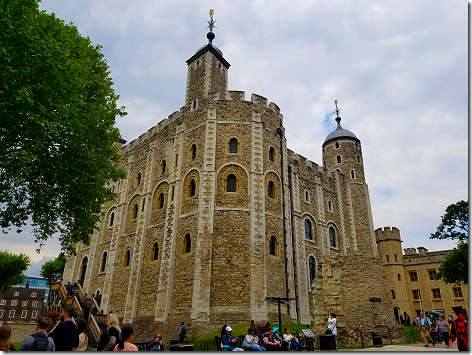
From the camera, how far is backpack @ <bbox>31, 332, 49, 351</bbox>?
472cm

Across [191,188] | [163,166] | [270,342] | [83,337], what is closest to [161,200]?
[163,166]

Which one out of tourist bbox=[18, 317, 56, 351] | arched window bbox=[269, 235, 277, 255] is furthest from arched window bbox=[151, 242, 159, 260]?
tourist bbox=[18, 317, 56, 351]

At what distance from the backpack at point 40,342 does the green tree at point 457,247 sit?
2834 cm

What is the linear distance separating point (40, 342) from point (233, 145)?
696 inches

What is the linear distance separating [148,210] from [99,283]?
7.56 metres

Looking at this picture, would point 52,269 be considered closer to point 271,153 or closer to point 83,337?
point 271,153

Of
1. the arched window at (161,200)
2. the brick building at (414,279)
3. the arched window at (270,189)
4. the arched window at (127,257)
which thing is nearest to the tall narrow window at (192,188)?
the arched window at (161,200)

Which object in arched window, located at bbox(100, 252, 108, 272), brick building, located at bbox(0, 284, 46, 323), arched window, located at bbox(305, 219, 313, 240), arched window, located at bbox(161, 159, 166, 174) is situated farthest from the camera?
→ brick building, located at bbox(0, 284, 46, 323)

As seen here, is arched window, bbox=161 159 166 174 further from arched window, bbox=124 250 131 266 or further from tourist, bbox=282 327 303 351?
tourist, bbox=282 327 303 351

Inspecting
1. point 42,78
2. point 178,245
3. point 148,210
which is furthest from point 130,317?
point 42,78

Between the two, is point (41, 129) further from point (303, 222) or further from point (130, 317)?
point (303, 222)

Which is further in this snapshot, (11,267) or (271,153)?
(11,267)

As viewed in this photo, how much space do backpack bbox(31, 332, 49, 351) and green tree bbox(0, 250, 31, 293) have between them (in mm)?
41537

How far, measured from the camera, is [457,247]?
27.0 metres
